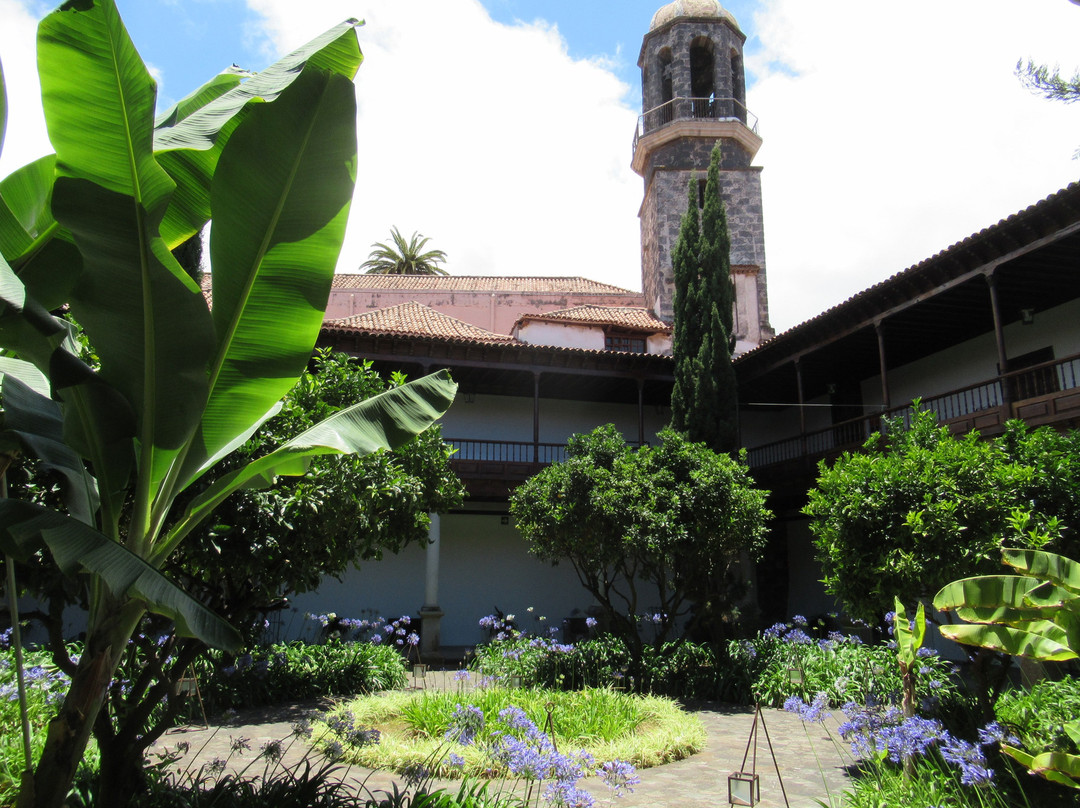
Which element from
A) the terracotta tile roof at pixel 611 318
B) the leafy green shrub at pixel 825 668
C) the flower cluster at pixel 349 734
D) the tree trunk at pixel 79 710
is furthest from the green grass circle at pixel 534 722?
the terracotta tile roof at pixel 611 318

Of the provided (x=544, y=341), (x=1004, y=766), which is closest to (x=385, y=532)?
(x=1004, y=766)

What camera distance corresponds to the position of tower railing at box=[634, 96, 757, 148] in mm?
23469

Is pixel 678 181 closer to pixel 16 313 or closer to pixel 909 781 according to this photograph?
pixel 909 781

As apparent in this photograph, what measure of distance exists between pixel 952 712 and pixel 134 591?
6675 mm

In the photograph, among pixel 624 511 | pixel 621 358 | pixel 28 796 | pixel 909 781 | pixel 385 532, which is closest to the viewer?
pixel 28 796

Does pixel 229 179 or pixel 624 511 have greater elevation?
pixel 229 179

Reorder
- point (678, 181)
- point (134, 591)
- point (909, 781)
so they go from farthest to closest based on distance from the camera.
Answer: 1. point (678, 181)
2. point (909, 781)
3. point (134, 591)

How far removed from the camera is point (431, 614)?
15023 mm

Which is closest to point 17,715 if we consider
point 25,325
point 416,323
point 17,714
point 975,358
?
point 17,714

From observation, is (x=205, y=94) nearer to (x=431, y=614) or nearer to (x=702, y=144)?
(x=431, y=614)

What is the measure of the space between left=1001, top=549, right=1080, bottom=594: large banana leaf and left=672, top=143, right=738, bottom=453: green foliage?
34.4ft

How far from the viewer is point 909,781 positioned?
4.42 metres

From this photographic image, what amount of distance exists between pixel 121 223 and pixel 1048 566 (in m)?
4.89

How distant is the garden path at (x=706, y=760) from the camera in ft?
17.9
